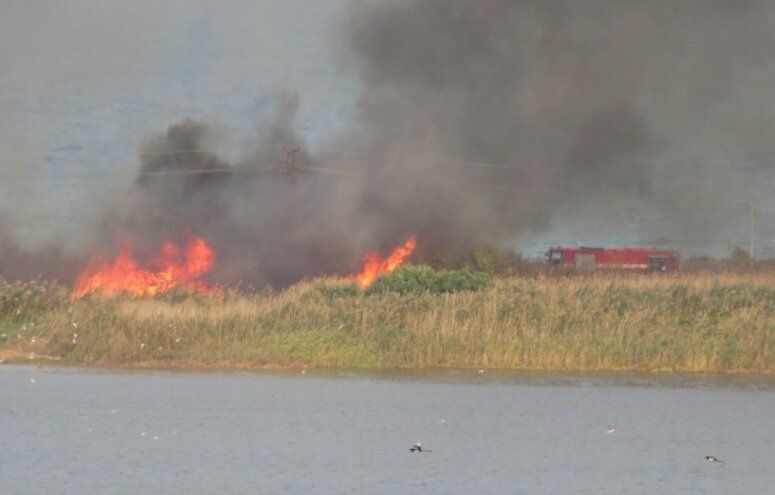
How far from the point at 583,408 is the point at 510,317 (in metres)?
7.09

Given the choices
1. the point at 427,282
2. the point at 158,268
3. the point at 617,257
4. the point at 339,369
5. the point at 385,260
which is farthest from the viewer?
the point at 617,257

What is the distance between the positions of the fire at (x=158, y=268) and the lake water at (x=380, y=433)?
2088 centimetres

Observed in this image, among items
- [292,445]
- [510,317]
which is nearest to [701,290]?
[510,317]

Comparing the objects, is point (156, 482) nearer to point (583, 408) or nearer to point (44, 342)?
point (583, 408)

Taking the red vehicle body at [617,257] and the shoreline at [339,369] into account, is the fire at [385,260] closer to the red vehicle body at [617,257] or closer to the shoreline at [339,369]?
the red vehicle body at [617,257]

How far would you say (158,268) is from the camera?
48156mm

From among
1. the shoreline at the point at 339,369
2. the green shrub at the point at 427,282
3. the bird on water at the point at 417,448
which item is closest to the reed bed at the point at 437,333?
the shoreline at the point at 339,369

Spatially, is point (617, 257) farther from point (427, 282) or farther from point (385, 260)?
point (427, 282)

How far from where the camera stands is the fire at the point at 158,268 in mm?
45531

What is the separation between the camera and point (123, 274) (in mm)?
46750

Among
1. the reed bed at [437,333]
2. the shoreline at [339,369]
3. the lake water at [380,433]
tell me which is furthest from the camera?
the reed bed at [437,333]

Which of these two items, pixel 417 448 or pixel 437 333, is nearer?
pixel 417 448

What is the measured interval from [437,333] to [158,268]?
23.7 m

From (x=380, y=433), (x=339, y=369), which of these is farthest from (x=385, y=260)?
(x=380, y=433)
